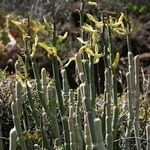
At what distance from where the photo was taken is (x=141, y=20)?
611cm

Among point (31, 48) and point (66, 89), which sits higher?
point (31, 48)

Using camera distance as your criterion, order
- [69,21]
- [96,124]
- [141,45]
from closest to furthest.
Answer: [96,124]
[141,45]
[69,21]

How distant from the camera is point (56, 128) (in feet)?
4.68

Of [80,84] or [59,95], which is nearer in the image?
[80,84]

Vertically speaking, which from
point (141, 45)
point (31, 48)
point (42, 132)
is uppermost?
point (141, 45)

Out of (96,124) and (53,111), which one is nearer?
(96,124)

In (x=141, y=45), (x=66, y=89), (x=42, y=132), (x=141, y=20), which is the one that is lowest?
(x=42, y=132)

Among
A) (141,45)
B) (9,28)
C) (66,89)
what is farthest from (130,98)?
(9,28)

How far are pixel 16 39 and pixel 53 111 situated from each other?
14.9 feet

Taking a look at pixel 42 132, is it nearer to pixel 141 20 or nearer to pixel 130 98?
pixel 130 98

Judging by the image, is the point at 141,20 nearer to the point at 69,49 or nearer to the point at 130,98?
the point at 69,49

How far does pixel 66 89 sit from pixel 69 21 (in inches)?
181

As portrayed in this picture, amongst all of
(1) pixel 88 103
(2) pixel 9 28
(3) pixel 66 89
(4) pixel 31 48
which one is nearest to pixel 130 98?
(3) pixel 66 89

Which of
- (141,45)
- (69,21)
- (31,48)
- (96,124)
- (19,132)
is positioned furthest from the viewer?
(69,21)
